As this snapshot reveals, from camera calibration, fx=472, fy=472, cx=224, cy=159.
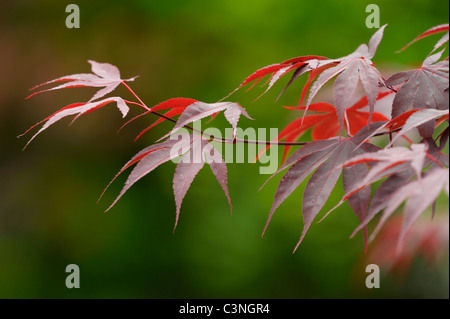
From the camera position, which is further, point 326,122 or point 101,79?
point 326,122

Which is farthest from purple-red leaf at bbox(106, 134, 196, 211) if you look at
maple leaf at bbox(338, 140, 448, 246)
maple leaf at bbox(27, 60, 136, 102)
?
maple leaf at bbox(338, 140, 448, 246)

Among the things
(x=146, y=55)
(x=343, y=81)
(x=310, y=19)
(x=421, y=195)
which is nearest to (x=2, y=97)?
(x=146, y=55)

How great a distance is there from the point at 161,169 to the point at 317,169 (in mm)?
1841

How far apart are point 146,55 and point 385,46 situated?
1240mm

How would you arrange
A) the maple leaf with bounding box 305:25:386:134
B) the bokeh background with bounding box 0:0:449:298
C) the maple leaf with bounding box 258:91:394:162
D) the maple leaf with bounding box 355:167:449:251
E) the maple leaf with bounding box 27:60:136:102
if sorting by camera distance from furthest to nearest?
1. the bokeh background with bounding box 0:0:449:298
2. the maple leaf with bounding box 258:91:394:162
3. the maple leaf with bounding box 27:60:136:102
4. the maple leaf with bounding box 305:25:386:134
5. the maple leaf with bounding box 355:167:449:251

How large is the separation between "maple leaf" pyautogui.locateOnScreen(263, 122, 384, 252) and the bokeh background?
5.32 feet

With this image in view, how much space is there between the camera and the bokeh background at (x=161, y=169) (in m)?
2.31

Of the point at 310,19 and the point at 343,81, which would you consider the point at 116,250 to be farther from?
the point at 343,81

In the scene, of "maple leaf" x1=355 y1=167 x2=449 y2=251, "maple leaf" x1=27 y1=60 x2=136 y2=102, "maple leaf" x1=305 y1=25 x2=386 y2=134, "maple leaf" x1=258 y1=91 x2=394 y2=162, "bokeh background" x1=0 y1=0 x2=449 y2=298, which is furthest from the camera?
"bokeh background" x1=0 y1=0 x2=449 y2=298

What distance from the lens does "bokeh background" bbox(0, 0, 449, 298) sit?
7.59 ft

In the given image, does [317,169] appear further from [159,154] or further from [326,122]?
[326,122]

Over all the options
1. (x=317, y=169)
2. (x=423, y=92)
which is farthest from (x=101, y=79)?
(x=423, y=92)

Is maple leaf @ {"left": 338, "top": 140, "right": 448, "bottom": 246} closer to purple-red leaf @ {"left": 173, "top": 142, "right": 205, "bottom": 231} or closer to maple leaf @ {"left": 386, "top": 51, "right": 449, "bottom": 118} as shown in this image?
maple leaf @ {"left": 386, "top": 51, "right": 449, "bottom": 118}

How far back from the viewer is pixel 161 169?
2.40 m
